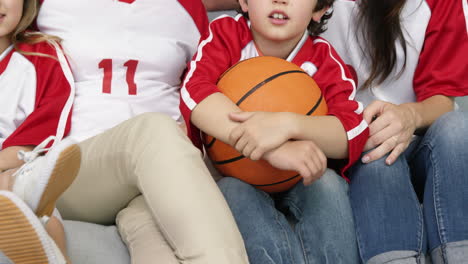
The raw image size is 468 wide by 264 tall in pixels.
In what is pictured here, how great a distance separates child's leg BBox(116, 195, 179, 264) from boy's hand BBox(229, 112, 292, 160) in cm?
26

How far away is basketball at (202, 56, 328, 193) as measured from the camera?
1408 mm

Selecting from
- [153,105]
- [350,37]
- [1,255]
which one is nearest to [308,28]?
[350,37]

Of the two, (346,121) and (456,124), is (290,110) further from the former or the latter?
(456,124)

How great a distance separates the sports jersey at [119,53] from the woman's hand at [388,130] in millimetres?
587

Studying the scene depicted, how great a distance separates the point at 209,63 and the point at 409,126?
551mm

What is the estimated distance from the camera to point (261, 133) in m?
1.32

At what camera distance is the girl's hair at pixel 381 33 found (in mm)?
1688

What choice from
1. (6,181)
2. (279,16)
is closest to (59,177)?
(6,181)

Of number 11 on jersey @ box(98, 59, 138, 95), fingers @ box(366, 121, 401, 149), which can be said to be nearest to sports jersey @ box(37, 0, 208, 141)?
number 11 on jersey @ box(98, 59, 138, 95)

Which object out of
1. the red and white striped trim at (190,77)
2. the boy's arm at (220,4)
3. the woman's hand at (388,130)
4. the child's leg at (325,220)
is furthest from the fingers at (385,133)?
the boy's arm at (220,4)

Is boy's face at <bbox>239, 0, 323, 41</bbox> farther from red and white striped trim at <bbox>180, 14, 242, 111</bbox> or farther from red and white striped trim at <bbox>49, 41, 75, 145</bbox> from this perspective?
red and white striped trim at <bbox>49, 41, 75, 145</bbox>

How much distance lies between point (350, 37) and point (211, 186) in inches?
31.8

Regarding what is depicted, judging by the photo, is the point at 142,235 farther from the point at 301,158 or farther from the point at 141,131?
the point at 301,158

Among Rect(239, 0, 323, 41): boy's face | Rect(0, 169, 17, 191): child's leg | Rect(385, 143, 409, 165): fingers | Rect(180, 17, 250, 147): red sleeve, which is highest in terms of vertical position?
Rect(239, 0, 323, 41): boy's face
